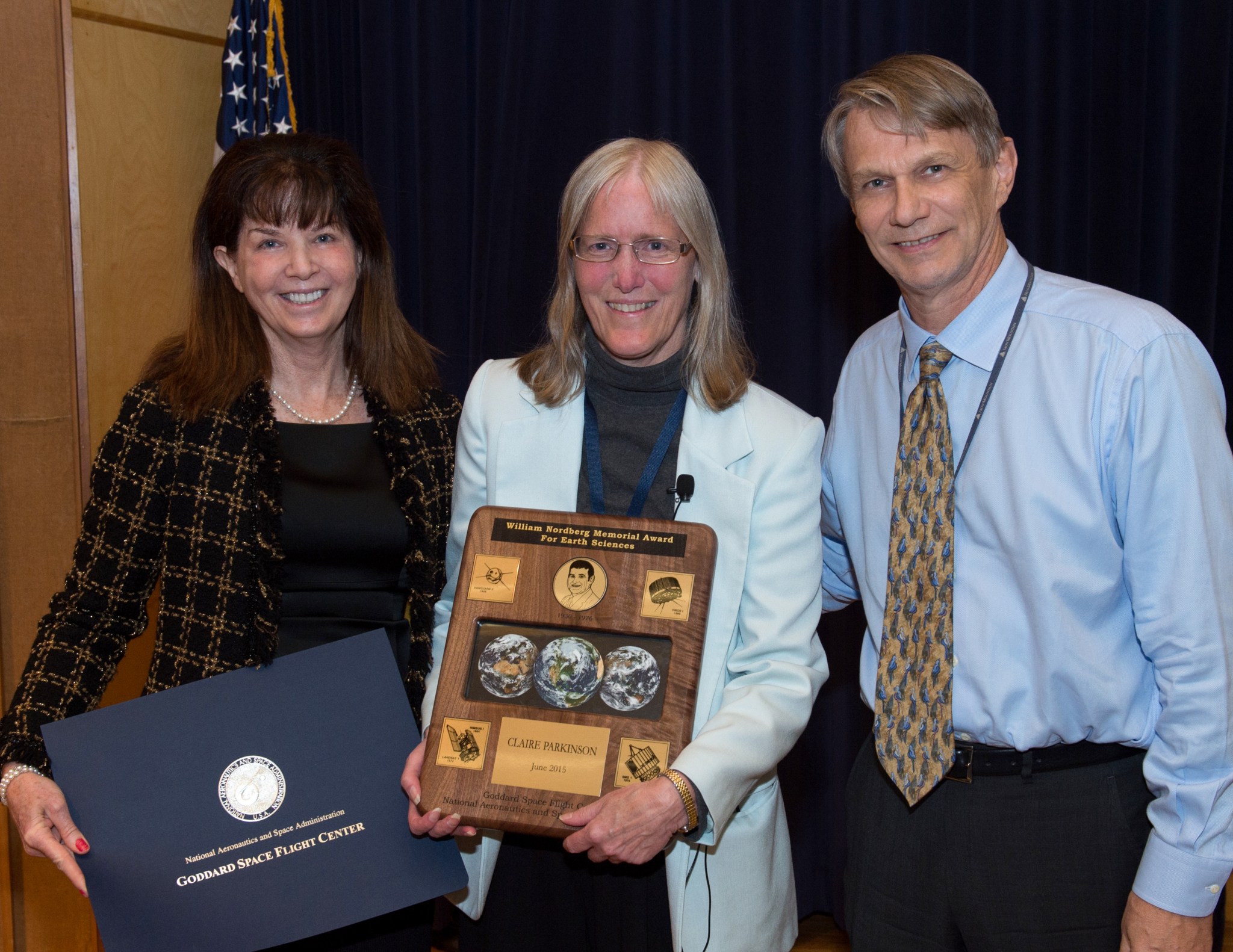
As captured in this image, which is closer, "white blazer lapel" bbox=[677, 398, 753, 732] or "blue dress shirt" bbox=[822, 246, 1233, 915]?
"blue dress shirt" bbox=[822, 246, 1233, 915]

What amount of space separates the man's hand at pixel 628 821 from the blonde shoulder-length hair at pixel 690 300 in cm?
69

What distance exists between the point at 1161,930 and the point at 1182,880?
0.29 ft

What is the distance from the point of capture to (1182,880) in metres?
1.50

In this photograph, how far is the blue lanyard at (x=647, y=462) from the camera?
1.79 meters

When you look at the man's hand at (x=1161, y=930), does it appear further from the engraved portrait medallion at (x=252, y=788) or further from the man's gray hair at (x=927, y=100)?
the engraved portrait medallion at (x=252, y=788)

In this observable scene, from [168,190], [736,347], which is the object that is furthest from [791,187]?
[168,190]

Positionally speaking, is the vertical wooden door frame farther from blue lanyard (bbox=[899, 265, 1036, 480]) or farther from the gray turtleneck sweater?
blue lanyard (bbox=[899, 265, 1036, 480])

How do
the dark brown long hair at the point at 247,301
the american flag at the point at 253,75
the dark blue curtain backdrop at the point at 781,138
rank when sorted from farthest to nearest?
1. the american flag at the point at 253,75
2. the dark blue curtain backdrop at the point at 781,138
3. the dark brown long hair at the point at 247,301

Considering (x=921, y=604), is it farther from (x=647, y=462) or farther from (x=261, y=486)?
(x=261, y=486)

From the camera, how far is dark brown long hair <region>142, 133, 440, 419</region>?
1961 mm

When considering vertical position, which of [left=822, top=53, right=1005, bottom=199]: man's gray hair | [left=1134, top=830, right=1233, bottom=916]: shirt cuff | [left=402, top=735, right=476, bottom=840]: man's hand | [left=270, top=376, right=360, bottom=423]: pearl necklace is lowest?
[left=1134, top=830, right=1233, bottom=916]: shirt cuff

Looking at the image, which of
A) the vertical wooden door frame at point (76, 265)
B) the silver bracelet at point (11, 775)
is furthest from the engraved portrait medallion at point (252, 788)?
the vertical wooden door frame at point (76, 265)

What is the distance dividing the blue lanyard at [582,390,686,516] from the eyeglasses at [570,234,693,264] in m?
0.25

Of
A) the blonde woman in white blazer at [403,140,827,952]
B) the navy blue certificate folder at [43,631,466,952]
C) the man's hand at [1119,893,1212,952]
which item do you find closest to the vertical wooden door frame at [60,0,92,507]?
the navy blue certificate folder at [43,631,466,952]
